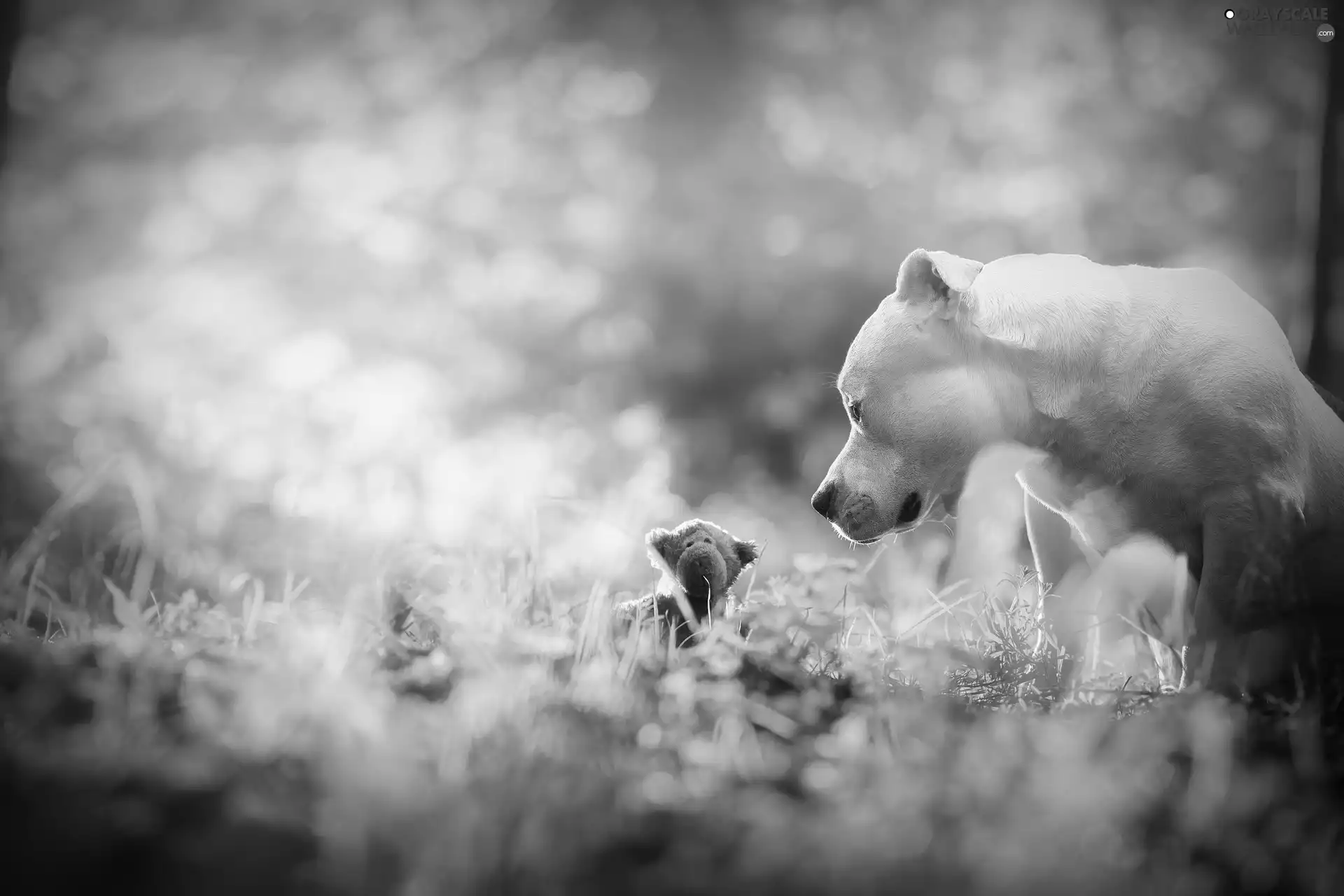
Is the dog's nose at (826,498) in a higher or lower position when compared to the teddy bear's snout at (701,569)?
higher

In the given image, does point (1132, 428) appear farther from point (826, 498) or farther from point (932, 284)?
point (826, 498)

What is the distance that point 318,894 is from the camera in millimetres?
1177

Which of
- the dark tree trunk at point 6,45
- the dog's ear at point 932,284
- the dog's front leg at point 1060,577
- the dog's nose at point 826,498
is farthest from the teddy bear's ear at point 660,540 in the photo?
the dark tree trunk at point 6,45

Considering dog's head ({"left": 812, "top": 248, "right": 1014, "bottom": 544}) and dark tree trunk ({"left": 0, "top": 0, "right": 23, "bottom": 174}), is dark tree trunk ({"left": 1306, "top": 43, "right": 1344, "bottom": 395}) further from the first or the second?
dark tree trunk ({"left": 0, "top": 0, "right": 23, "bottom": 174})

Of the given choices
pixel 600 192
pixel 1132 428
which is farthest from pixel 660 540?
pixel 600 192

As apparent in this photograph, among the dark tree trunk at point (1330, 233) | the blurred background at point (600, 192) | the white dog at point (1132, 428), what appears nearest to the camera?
the white dog at point (1132, 428)

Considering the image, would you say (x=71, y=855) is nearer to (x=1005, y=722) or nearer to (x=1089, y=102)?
(x=1005, y=722)

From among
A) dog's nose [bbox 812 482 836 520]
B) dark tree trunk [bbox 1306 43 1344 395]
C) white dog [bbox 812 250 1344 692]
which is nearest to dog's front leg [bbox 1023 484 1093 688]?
white dog [bbox 812 250 1344 692]

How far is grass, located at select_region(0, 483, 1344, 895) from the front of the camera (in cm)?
122

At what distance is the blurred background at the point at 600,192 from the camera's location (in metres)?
7.37

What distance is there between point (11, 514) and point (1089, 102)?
29.9 ft

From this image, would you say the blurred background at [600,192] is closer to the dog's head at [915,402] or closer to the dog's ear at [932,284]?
the dog's head at [915,402]

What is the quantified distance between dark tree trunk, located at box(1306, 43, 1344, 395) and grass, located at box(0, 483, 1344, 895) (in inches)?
161

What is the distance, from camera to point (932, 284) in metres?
2.58
